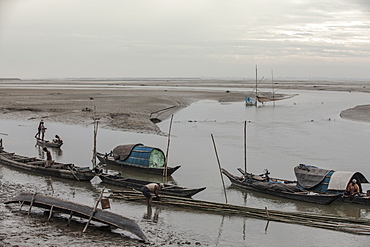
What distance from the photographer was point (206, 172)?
17891 millimetres

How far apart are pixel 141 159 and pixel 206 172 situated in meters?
2.78

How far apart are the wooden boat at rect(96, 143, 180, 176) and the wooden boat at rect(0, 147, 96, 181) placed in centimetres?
234

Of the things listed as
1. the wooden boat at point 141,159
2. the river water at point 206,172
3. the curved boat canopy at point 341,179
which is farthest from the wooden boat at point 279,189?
the wooden boat at point 141,159

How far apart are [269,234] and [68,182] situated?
819 centimetres

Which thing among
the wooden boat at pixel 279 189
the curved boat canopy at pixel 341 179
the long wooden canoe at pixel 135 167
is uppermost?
the curved boat canopy at pixel 341 179

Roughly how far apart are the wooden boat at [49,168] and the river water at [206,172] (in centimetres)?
27

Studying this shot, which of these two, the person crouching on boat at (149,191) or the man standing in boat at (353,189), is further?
the man standing in boat at (353,189)

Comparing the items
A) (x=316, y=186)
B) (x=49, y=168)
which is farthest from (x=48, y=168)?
(x=316, y=186)

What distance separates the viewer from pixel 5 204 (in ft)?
41.8

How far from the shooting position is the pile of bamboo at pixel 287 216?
11352mm

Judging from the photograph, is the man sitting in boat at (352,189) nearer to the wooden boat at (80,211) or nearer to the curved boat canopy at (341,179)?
the curved boat canopy at (341,179)

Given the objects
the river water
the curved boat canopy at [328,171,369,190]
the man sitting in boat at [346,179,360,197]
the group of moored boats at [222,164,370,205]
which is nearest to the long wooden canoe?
the river water

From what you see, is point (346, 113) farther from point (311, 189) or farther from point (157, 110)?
point (311, 189)

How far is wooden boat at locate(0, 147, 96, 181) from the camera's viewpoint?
1583 centimetres
